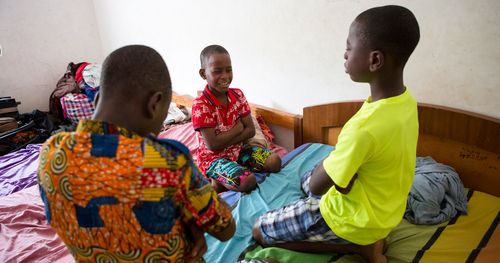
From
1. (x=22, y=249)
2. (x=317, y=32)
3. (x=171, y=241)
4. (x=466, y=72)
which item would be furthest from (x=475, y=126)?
(x=22, y=249)

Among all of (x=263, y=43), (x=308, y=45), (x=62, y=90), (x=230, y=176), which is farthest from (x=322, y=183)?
(x=62, y=90)

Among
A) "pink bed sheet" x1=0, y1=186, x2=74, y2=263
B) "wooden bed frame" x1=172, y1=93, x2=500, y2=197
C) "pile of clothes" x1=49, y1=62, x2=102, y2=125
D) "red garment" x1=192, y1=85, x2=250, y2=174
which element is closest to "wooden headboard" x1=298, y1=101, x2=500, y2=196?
"wooden bed frame" x1=172, y1=93, x2=500, y2=197

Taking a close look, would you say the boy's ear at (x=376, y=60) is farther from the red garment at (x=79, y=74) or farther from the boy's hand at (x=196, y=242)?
the red garment at (x=79, y=74)

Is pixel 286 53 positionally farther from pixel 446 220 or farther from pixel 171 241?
pixel 171 241

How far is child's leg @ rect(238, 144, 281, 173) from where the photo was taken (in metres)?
1.78

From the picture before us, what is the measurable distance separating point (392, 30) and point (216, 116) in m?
1.14

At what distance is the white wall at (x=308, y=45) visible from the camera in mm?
1307

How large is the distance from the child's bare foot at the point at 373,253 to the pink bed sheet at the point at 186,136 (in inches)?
41.7

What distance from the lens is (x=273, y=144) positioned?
2219mm

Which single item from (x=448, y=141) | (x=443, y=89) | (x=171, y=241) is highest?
Result: (x=443, y=89)

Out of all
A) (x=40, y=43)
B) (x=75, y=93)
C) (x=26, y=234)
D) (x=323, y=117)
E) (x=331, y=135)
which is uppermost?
(x=40, y=43)

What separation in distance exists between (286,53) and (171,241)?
162cm

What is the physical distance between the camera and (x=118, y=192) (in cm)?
58

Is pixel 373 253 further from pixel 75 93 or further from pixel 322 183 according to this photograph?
pixel 75 93
